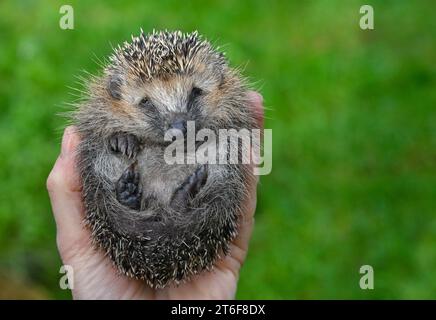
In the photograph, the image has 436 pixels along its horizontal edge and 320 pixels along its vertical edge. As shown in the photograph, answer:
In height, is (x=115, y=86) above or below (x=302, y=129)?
above

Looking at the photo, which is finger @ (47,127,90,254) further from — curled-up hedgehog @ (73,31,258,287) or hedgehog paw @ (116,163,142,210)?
hedgehog paw @ (116,163,142,210)

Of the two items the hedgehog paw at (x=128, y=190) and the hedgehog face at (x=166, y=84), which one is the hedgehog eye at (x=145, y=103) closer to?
the hedgehog face at (x=166, y=84)

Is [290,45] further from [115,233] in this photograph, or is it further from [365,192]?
[115,233]

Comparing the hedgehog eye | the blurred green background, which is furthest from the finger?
the blurred green background

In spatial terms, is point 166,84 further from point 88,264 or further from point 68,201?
point 88,264

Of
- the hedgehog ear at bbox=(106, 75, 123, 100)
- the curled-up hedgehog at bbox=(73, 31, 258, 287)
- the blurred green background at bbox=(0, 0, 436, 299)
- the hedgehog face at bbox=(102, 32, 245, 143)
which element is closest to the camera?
the curled-up hedgehog at bbox=(73, 31, 258, 287)

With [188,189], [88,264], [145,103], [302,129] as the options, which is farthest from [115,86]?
[302,129]

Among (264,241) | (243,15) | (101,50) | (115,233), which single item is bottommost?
(264,241)

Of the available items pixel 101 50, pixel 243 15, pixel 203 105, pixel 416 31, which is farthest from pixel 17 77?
pixel 416 31
